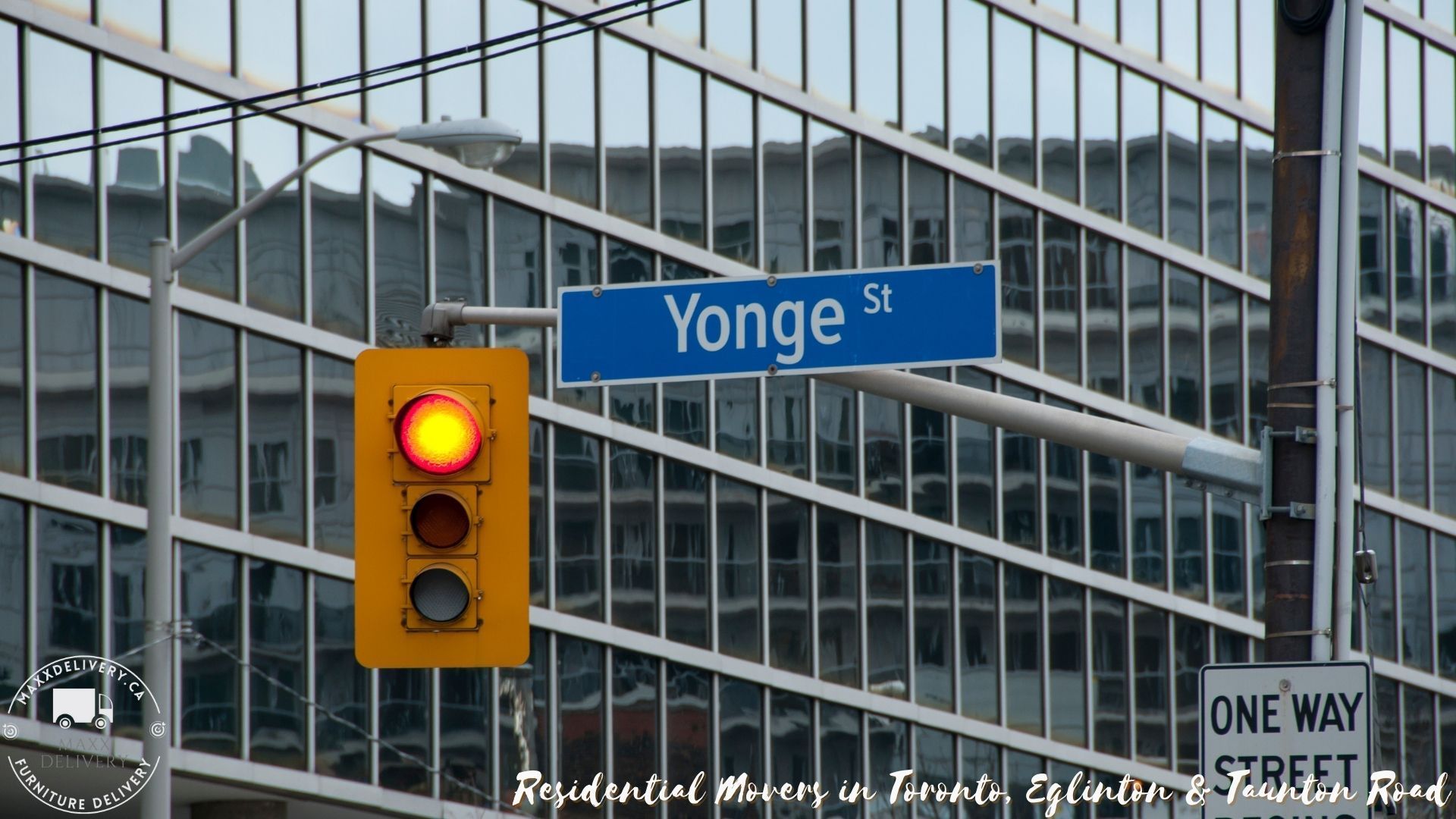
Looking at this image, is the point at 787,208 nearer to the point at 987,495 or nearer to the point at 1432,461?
the point at 987,495

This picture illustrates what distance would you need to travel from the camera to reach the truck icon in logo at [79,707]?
85.1ft

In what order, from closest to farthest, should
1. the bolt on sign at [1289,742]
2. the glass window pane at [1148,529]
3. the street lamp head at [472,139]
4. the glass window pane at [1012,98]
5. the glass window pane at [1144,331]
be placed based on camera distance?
the bolt on sign at [1289,742], the street lamp head at [472,139], the glass window pane at [1012,98], the glass window pane at [1148,529], the glass window pane at [1144,331]

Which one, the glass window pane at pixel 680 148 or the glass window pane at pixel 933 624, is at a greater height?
the glass window pane at pixel 680 148

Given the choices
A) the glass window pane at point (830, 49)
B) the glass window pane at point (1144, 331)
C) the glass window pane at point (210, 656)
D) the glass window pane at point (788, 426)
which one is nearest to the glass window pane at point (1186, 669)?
the glass window pane at point (1144, 331)

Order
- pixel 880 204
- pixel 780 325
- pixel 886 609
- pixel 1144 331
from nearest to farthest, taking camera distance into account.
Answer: pixel 780 325 → pixel 880 204 → pixel 886 609 → pixel 1144 331

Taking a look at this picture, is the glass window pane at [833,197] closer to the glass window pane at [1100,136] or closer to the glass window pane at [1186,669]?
the glass window pane at [1100,136]

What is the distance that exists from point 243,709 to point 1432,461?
23.6 m

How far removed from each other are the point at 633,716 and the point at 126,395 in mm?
8765

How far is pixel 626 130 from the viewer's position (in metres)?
31.4

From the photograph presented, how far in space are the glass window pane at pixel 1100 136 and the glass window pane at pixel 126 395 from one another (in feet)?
53.7

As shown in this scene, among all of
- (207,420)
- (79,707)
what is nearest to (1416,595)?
(207,420)

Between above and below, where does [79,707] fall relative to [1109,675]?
above

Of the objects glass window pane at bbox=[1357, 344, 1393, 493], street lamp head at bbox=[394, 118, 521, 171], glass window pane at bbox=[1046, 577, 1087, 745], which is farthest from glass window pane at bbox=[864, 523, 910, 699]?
street lamp head at bbox=[394, 118, 521, 171]

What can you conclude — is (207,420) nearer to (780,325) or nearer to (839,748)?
(839,748)
